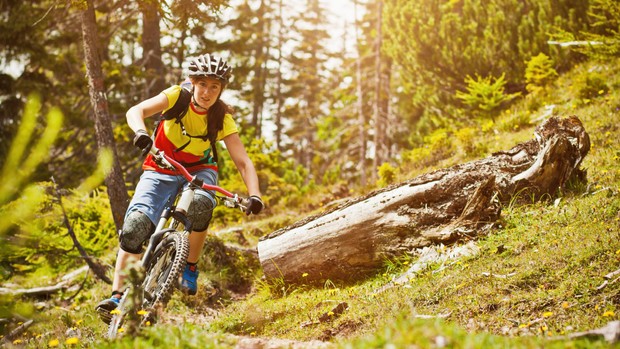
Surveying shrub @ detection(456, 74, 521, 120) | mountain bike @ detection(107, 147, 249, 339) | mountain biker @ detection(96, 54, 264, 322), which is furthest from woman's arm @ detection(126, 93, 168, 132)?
shrub @ detection(456, 74, 521, 120)

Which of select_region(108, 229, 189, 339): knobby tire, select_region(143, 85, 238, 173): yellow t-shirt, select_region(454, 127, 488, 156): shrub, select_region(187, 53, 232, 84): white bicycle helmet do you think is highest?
select_region(187, 53, 232, 84): white bicycle helmet

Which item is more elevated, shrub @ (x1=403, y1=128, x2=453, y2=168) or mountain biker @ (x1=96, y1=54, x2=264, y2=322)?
mountain biker @ (x1=96, y1=54, x2=264, y2=322)

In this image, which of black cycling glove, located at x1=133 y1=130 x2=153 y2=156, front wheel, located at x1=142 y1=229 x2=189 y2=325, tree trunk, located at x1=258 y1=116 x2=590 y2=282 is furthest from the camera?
tree trunk, located at x1=258 y1=116 x2=590 y2=282

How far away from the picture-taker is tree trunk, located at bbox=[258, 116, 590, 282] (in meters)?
6.04

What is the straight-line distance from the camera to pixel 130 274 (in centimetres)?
313

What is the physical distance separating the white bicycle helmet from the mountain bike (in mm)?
986

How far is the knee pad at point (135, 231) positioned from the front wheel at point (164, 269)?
14.4 inches

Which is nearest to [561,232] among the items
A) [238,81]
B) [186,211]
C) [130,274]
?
[186,211]

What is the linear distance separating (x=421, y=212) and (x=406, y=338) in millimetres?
3878

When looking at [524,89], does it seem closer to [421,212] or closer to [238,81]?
[421,212]

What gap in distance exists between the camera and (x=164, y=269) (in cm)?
427

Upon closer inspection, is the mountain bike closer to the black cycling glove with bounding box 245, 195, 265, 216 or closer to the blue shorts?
the black cycling glove with bounding box 245, 195, 265, 216

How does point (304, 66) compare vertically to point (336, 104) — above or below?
above

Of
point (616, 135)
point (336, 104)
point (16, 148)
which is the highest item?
point (16, 148)
